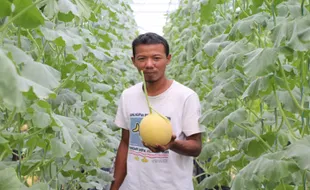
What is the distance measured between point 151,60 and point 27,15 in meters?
1.26

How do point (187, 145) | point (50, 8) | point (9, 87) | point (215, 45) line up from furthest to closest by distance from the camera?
point (215, 45), point (187, 145), point (50, 8), point (9, 87)

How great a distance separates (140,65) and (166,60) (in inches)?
7.2

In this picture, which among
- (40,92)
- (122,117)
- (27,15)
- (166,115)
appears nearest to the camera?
(40,92)

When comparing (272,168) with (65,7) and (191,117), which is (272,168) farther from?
(65,7)

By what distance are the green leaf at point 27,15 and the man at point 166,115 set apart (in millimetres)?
1186

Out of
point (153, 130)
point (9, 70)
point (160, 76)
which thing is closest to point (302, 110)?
point (153, 130)

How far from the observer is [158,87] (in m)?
3.02

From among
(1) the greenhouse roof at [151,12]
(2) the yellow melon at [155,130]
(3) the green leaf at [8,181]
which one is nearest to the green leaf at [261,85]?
(2) the yellow melon at [155,130]

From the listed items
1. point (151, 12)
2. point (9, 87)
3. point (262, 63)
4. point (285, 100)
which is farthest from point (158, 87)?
point (151, 12)

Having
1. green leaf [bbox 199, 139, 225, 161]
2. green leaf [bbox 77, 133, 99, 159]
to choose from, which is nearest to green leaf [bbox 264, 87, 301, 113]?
green leaf [bbox 77, 133, 99, 159]

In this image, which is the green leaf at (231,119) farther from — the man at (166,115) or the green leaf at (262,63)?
the green leaf at (262,63)

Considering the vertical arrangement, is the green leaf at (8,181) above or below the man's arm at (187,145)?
above

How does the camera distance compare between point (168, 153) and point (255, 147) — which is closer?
point (255, 147)

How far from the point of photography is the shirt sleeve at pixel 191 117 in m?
2.96
